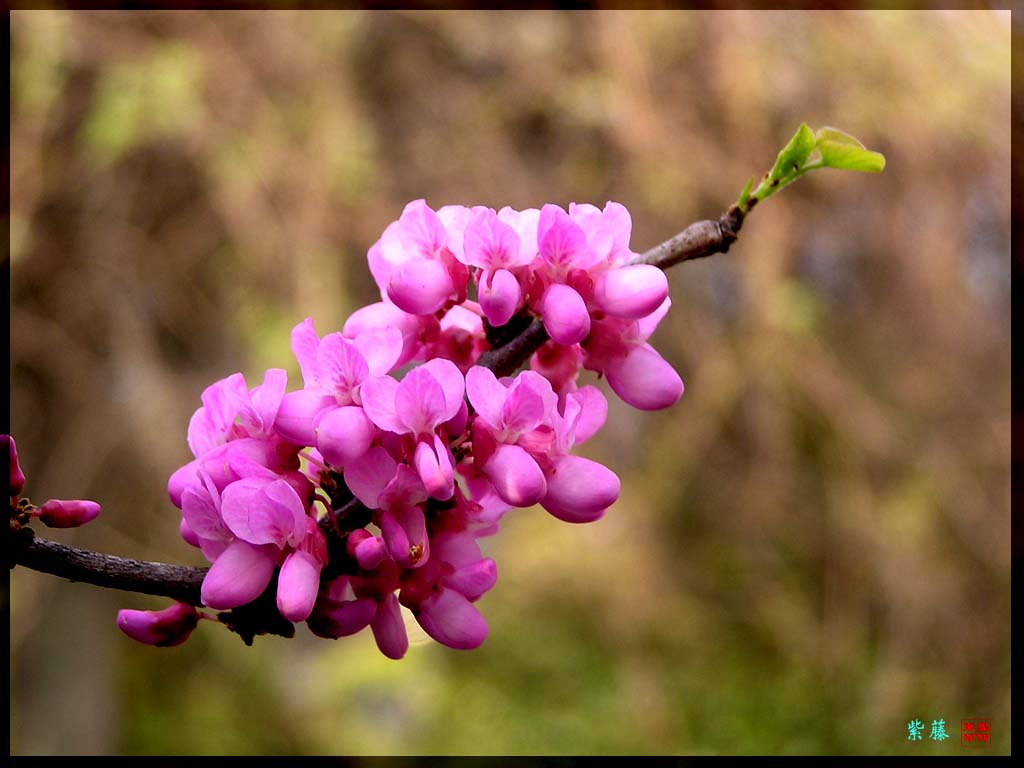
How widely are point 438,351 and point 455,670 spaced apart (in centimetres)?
281

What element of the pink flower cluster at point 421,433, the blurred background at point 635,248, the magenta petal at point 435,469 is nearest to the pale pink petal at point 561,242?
the pink flower cluster at point 421,433

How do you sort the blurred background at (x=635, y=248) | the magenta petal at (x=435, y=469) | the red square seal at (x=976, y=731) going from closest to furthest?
the magenta petal at (x=435, y=469) → the blurred background at (x=635, y=248) → the red square seal at (x=976, y=731)

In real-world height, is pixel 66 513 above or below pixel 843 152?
below

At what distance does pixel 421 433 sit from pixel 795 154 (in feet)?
0.70

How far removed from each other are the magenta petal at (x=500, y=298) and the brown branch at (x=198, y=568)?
0.02 metres

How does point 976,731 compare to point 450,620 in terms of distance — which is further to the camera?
point 976,731

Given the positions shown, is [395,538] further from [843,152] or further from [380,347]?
[843,152]

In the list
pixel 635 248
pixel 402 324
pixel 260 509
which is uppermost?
pixel 635 248

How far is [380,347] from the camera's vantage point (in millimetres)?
415

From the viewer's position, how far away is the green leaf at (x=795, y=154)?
415 millimetres

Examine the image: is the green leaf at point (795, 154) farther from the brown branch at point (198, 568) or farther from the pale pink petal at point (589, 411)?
the pale pink petal at point (589, 411)

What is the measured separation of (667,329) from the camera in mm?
1976

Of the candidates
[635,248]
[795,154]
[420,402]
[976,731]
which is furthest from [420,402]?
[976,731]

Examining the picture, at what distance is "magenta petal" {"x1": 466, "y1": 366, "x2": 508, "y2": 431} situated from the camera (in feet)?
1.28
